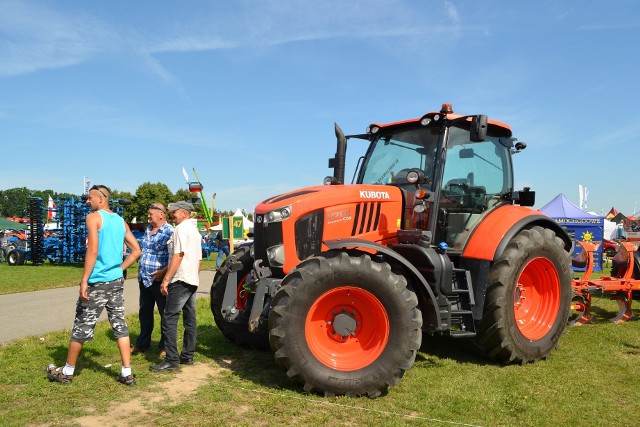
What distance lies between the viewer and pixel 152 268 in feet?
18.5

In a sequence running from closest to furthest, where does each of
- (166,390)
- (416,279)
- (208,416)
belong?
(208,416), (166,390), (416,279)

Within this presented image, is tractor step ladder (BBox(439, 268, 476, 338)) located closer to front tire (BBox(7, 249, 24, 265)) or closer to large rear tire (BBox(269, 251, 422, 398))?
large rear tire (BBox(269, 251, 422, 398))

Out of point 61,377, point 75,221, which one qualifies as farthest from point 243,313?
point 75,221

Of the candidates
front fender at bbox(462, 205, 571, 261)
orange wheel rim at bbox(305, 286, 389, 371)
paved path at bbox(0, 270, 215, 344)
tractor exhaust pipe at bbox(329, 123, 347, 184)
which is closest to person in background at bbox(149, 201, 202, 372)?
orange wheel rim at bbox(305, 286, 389, 371)

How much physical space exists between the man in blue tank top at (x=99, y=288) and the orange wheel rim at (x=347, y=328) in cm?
170

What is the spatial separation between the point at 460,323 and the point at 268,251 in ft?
6.72

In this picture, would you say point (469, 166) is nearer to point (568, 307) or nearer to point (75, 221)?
point (568, 307)

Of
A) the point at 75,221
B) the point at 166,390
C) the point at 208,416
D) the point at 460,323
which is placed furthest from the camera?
the point at 75,221

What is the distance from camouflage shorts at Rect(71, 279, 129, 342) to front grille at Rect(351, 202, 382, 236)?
90.9 inches

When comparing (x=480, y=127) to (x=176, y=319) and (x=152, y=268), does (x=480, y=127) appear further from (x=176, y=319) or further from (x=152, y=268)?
(x=152, y=268)

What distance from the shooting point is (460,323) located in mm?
5152

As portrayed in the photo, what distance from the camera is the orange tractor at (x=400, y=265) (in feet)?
14.2

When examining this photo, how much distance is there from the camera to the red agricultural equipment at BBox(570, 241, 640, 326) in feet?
23.9

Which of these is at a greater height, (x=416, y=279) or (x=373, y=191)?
(x=373, y=191)
